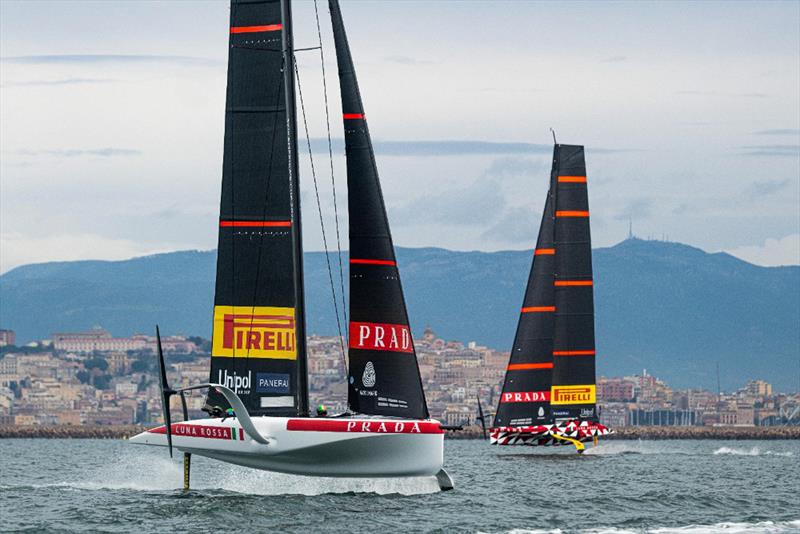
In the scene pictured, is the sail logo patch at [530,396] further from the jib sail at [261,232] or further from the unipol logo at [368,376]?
the jib sail at [261,232]

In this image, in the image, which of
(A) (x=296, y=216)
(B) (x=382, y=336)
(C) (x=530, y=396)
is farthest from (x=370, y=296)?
(C) (x=530, y=396)

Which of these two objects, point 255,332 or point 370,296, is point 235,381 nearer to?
point 255,332

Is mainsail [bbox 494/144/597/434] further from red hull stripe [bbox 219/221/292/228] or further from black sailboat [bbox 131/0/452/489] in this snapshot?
red hull stripe [bbox 219/221/292/228]

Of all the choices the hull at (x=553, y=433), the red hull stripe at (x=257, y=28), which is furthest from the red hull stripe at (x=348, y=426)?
the hull at (x=553, y=433)

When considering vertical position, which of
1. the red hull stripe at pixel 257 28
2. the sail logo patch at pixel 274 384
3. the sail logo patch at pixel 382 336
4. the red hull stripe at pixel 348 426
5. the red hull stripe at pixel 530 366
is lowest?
the red hull stripe at pixel 348 426

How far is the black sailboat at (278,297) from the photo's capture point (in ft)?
98.1

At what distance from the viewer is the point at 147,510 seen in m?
29.2

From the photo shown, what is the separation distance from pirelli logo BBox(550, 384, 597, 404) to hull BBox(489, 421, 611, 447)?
87 cm

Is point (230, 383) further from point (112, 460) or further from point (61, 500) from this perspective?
point (112, 460)

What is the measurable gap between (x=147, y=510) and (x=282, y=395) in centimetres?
310

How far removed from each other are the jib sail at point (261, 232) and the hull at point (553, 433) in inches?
1110

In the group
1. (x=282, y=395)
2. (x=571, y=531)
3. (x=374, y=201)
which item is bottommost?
(x=571, y=531)

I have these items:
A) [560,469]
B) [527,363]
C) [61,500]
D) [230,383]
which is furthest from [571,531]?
[527,363]

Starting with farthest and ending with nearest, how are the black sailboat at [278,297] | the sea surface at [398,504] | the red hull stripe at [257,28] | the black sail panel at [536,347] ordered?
the black sail panel at [536,347]
the red hull stripe at [257,28]
the black sailboat at [278,297]
the sea surface at [398,504]
